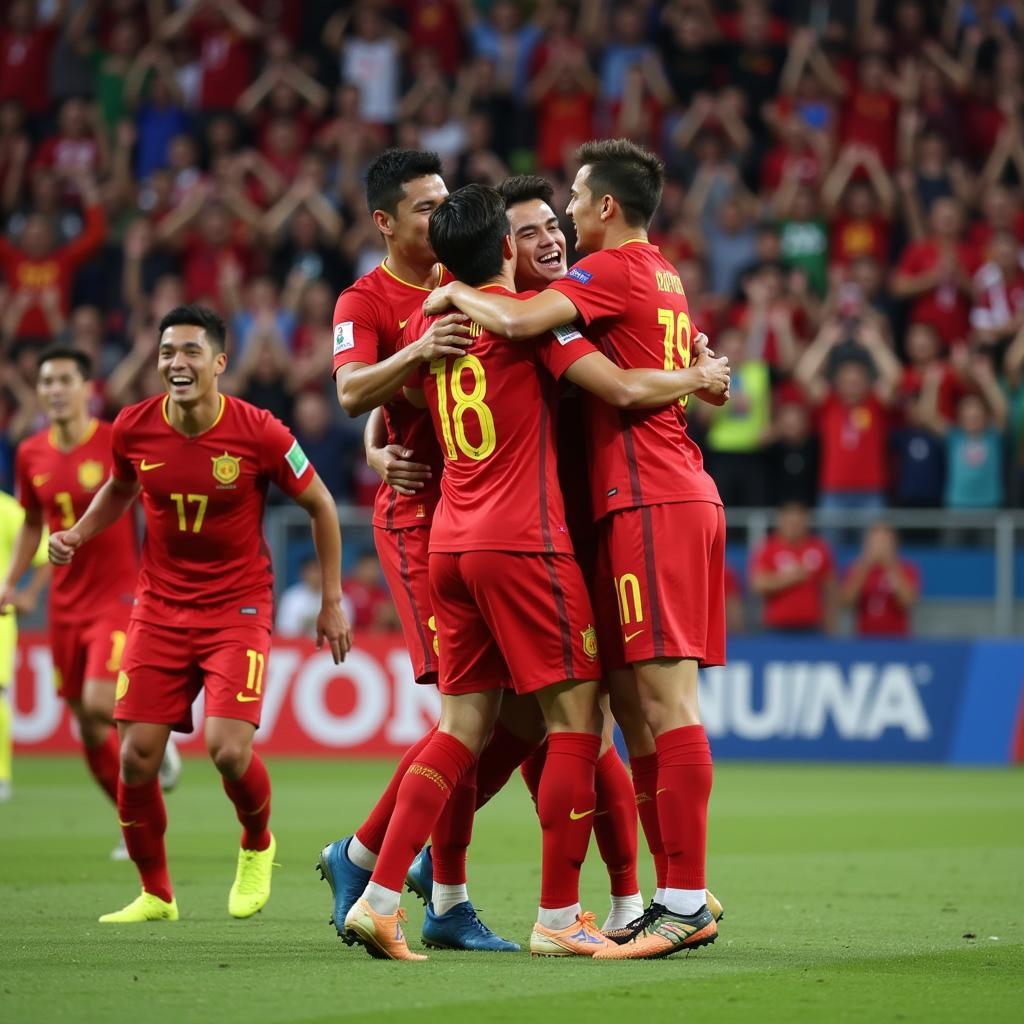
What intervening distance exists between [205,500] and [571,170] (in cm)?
1157

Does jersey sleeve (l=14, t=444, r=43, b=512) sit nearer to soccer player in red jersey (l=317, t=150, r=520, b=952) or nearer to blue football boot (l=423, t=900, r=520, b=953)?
soccer player in red jersey (l=317, t=150, r=520, b=952)

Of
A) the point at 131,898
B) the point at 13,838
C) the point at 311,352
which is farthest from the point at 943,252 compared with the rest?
the point at 131,898

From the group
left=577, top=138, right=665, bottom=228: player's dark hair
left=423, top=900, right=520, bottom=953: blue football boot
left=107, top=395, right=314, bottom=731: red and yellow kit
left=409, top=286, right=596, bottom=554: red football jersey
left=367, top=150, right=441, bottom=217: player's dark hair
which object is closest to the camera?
left=409, top=286, right=596, bottom=554: red football jersey

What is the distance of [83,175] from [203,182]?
65.3 inches

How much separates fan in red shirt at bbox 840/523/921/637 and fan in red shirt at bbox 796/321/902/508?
53 cm

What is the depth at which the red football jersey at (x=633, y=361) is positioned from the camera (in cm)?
648

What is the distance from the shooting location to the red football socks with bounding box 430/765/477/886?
705 cm

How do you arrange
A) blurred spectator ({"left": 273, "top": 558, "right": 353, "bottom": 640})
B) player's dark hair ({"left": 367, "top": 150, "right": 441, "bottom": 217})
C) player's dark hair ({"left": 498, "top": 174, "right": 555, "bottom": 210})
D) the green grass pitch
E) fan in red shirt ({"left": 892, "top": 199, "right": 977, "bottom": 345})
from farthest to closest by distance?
1. fan in red shirt ({"left": 892, "top": 199, "right": 977, "bottom": 345})
2. blurred spectator ({"left": 273, "top": 558, "right": 353, "bottom": 640})
3. player's dark hair ({"left": 367, "top": 150, "right": 441, "bottom": 217})
4. player's dark hair ({"left": 498, "top": 174, "right": 555, "bottom": 210})
5. the green grass pitch

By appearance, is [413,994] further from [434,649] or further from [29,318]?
[29,318]

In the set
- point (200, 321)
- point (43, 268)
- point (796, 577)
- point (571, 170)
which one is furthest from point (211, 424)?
point (43, 268)

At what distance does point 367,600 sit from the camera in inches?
706

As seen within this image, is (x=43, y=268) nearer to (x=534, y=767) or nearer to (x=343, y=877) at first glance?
(x=534, y=767)

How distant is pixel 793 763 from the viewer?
17.2 m

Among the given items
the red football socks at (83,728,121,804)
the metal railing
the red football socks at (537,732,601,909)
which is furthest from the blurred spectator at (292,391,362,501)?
the red football socks at (537,732,601,909)
